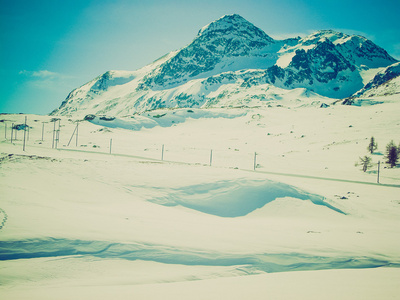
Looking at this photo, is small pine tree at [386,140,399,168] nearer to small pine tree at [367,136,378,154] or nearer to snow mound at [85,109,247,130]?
small pine tree at [367,136,378,154]

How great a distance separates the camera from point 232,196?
9758mm

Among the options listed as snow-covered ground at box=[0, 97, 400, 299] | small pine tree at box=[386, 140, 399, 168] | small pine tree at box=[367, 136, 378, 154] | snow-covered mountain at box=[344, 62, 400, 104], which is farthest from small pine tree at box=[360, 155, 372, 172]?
snow-covered mountain at box=[344, 62, 400, 104]

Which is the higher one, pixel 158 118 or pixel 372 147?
pixel 158 118

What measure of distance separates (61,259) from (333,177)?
1870 centimetres

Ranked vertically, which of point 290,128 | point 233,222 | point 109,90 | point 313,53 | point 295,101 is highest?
point 313,53

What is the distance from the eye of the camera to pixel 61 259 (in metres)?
4.57

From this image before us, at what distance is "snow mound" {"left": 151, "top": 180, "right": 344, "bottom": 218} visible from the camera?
9.12m

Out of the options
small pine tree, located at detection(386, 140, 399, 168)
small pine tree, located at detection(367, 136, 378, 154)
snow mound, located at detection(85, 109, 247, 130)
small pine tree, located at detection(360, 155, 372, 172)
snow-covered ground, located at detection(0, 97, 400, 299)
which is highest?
snow mound, located at detection(85, 109, 247, 130)

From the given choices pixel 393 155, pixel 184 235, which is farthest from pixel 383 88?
pixel 184 235

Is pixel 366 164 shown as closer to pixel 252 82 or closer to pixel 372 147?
pixel 372 147

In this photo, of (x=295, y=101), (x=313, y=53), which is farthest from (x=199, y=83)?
(x=313, y=53)

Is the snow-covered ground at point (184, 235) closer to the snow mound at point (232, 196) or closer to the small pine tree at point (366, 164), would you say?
the snow mound at point (232, 196)

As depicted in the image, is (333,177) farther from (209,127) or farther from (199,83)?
(199,83)

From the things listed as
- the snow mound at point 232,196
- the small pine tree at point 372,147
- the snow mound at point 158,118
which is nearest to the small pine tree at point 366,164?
the small pine tree at point 372,147
